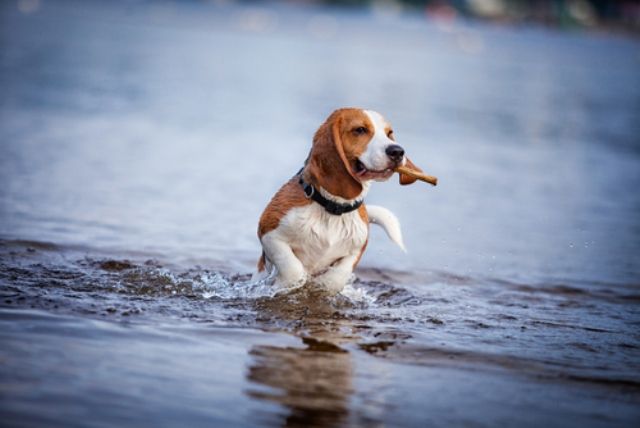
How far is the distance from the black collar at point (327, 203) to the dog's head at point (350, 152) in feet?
0.30

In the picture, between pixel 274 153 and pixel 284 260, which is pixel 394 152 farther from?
pixel 274 153

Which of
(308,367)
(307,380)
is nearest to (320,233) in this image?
(308,367)

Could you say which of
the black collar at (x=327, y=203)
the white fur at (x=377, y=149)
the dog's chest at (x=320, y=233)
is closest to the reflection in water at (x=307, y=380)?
the dog's chest at (x=320, y=233)

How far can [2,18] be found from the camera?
44.2 meters

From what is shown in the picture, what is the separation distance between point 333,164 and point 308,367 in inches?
52.8

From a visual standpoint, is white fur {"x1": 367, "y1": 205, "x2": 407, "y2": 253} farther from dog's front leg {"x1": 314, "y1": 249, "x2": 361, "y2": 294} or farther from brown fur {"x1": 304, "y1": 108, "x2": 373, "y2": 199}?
brown fur {"x1": 304, "y1": 108, "x2": 373, "y2": 199}

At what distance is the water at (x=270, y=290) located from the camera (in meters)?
4.46

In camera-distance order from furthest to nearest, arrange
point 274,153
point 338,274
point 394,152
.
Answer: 1. point 274,153
2. point 338,274
3. point 394,152

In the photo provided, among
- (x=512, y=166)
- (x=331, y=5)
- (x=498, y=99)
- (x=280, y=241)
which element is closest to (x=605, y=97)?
(x=498, y=99)

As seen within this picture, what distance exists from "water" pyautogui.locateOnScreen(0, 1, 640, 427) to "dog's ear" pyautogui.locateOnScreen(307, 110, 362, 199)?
757mm

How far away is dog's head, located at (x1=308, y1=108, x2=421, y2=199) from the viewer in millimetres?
5660

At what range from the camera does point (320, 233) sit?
5.88 meters

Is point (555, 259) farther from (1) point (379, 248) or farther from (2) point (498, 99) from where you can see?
(2) point (498, 99)

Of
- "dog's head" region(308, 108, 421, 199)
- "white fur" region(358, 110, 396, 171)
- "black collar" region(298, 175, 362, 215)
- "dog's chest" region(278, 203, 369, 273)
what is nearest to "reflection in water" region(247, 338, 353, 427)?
"dog's chest" region(278, 203, 369, 273)
